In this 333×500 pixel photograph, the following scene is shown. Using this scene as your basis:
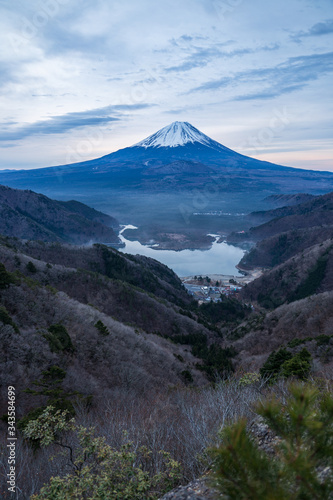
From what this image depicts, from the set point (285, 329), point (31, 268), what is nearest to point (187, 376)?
point (285, 329)

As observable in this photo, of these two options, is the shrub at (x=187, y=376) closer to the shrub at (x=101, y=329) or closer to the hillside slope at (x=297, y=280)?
the shrub at (x=101, y=329)

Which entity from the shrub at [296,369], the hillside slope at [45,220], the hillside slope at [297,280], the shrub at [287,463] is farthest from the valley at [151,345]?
the hillside slope at [45,220]

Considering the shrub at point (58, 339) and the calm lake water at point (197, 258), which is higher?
the shrub at point (58, 339)

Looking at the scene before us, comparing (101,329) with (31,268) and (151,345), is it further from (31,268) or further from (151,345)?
(31,268)

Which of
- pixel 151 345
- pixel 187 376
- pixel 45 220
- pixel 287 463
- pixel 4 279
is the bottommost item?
pixel 187 376

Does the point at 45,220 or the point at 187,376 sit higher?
the point at 45,220

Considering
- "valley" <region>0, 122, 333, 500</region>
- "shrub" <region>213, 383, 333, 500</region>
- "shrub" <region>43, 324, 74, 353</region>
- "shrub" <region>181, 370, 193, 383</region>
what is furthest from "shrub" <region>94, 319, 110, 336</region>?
"shrub" <region>213, 383, 333, 500</region>
